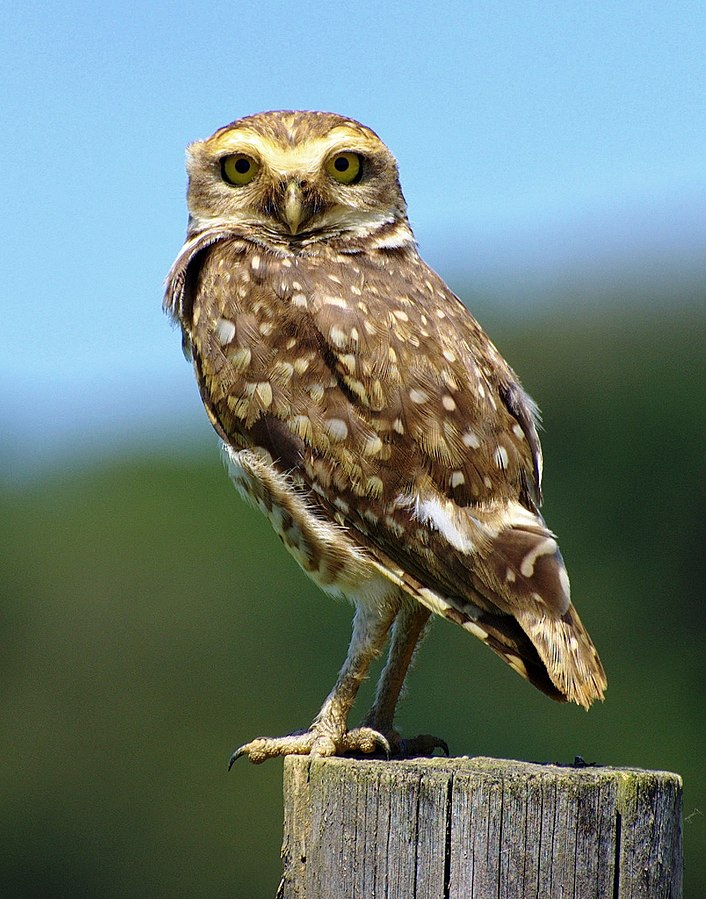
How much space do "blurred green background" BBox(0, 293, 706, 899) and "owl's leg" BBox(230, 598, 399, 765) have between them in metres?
21.5

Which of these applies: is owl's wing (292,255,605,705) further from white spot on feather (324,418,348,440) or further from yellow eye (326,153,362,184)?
yellow eye (326,153,362,184)

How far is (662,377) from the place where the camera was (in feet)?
142

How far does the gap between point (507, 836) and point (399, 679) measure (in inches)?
78.1

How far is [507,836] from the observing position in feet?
13.9

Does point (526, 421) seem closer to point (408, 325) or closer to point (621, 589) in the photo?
point (408, 325)

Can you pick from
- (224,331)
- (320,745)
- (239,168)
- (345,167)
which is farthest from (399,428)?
(239,168)

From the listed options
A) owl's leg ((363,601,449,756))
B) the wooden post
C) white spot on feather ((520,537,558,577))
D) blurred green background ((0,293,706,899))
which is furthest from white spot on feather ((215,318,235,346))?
blurred green background ((0,293,706,899))

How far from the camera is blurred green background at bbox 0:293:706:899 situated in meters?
31.6

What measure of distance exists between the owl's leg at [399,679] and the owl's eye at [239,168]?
83.4 inches

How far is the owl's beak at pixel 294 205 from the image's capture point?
640 centimetres

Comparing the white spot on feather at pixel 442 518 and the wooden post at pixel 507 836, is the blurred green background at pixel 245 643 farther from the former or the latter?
the wooden post at pixel 507 836

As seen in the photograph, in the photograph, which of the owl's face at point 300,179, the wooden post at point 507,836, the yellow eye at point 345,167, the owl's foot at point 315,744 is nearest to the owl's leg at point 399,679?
the owl's foot at point 315,744

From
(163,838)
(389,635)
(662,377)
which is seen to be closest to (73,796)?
(163,838)

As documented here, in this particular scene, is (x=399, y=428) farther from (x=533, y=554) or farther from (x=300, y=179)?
(x=300, y=179)
